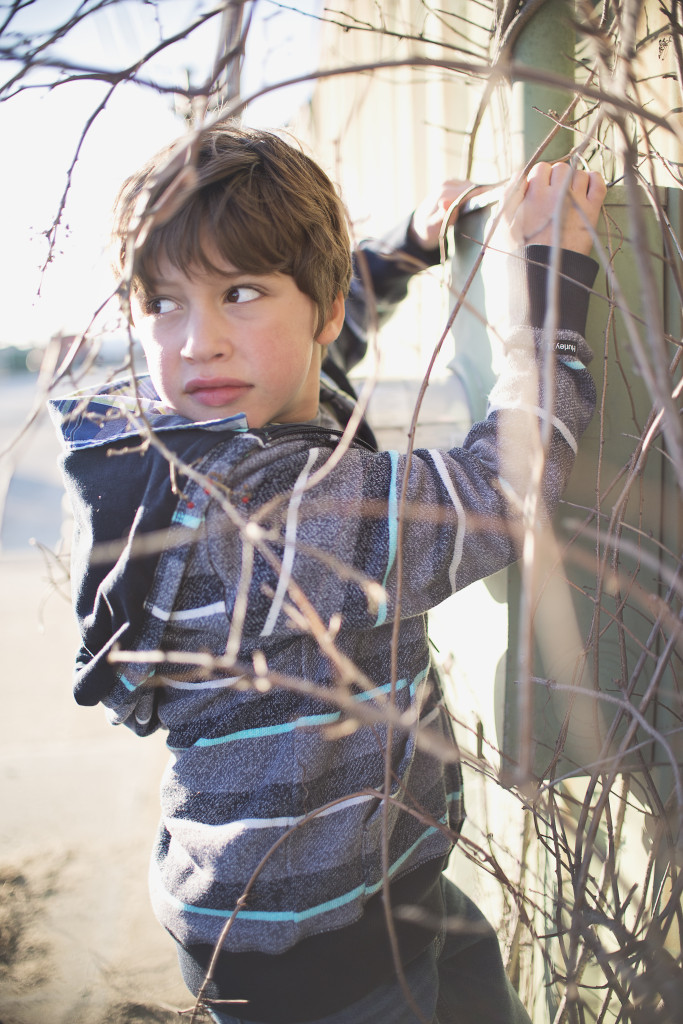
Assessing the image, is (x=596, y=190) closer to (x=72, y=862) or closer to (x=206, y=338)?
(x=206, y=338)

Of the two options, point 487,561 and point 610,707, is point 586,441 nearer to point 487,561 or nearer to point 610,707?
point 487,561

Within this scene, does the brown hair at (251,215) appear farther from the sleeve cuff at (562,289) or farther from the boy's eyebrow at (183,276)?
the sleeve cuff at (562,289)

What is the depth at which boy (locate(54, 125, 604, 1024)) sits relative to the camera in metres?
0.94

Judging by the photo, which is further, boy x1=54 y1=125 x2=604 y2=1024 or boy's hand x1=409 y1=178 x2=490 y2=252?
boy's hand x1=409 y1=178 x2=490 y2=252

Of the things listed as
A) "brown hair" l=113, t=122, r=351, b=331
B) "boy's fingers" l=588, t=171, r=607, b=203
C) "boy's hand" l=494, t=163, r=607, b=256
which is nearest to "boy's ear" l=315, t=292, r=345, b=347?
"brown hair" l=113, t=122, r=351, b=331

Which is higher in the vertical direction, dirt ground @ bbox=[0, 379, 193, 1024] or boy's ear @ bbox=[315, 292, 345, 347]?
boy's ear @ bbox=[315, 292, 345, 347]

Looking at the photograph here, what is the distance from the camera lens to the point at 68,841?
2.32m

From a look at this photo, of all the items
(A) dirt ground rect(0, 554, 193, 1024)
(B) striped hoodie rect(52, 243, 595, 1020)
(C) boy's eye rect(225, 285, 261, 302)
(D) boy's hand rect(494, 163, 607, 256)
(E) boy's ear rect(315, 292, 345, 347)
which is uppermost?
(D) boy's hand rect(494, 163, 607, 256)

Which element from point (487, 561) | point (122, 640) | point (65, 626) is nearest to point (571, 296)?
point (487, 561)

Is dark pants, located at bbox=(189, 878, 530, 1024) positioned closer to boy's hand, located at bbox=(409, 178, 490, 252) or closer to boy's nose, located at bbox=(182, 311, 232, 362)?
boy's nose, located at bbox=(182, 311, 232, 362)

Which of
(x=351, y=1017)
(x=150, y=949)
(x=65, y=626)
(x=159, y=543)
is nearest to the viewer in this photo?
(x=159, y=543)

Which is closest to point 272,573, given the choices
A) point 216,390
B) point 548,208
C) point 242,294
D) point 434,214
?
point 216,390

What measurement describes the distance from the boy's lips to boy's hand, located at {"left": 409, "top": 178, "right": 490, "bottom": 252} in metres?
0.47

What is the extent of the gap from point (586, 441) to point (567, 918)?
86 cm
